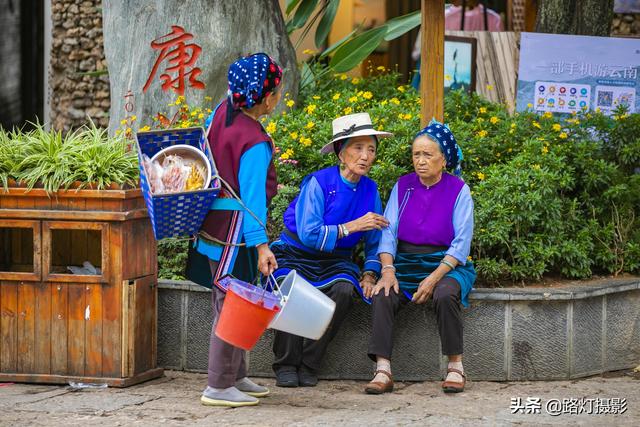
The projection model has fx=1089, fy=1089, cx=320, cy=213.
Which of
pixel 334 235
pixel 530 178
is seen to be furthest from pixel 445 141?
pixel 530 178

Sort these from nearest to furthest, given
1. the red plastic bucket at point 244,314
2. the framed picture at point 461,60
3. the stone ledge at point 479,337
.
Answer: the red plastic bucket at point 244,314 < the stone ledge at point 479,337 < the framed picture at point 461,60

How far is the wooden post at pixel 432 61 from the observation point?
6543mm

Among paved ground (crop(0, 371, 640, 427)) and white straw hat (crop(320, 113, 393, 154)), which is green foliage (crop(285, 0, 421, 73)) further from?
paved ground (crop(0, 371, 640, 427))

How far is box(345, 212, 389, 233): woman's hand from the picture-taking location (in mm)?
5785

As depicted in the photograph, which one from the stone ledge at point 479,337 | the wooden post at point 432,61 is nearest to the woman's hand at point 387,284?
the stone ledge at point 479,337

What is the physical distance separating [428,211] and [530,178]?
3.14 ft

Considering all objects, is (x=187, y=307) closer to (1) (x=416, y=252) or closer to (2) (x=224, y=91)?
(1) (x=416, y=252)

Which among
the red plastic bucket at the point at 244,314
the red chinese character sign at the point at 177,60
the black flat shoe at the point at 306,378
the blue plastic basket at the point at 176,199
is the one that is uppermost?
the red chinese character sign at the point at 177,60

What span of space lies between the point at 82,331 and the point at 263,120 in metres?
2.50

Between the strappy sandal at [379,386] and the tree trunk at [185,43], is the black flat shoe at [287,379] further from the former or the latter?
the tree trunk at [185,43]

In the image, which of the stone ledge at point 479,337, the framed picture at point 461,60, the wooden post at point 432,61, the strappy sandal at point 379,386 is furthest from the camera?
the framed picture at point 461,60

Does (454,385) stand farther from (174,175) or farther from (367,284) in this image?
(174,175)

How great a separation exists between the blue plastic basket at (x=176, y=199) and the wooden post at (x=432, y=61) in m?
1.77

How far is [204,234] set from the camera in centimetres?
534
